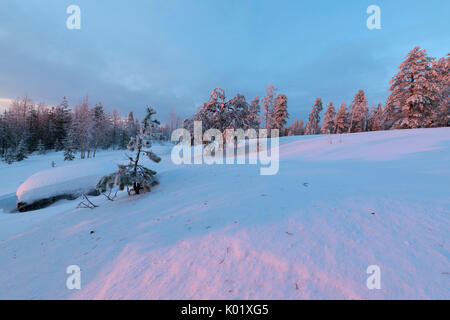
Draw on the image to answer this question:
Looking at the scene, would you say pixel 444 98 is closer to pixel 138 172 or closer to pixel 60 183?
pixel 138 172

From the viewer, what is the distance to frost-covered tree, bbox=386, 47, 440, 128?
54.1 feet

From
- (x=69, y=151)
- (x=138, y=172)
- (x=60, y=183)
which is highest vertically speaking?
(x=69, y=151)

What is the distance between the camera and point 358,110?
3309 centimetres

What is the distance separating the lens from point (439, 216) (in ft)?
7.70

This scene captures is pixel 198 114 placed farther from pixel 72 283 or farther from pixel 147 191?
pixel 72 283

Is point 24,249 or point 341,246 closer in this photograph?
point 341,246

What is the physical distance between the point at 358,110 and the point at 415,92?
18030mm

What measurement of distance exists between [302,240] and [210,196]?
86.4 inches

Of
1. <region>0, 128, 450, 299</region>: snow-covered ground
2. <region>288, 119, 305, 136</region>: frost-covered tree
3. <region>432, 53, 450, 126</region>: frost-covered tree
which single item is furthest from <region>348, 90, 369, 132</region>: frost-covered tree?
<region>0, 128, 450, 299</region>: snow-covered ground

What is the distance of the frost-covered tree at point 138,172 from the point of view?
185 inches

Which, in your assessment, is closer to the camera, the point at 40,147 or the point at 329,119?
the point at 40,147
